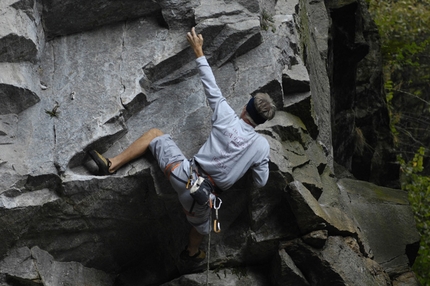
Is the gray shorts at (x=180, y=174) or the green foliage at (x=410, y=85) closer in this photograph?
the gray shorts at (x=180, y=174)

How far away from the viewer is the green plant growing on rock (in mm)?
9249

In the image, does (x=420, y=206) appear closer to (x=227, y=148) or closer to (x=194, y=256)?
(x=194, y=256)

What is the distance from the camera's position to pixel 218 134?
25.2 ft

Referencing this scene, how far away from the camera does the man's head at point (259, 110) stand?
7.66 metres

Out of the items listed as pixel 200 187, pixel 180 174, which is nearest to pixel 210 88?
pixel 180 174

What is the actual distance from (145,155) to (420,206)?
26.0 ft

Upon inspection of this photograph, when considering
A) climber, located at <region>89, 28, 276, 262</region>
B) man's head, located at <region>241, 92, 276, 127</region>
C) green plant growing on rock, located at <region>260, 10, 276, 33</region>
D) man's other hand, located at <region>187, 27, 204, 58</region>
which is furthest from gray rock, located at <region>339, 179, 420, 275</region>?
man's other hand, located at <region>187, 27, 204, 58</region>

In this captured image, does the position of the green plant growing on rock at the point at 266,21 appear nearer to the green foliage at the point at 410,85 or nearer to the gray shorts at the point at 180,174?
the gray shorts at the point at 180,174

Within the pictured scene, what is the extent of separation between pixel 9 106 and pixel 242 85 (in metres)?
2.69

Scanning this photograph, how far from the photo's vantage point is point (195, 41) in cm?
836

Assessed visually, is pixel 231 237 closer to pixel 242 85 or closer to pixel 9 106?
pixel 242 85

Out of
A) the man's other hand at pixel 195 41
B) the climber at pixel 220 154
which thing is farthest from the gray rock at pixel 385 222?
the man's other hand at pixel 195 41

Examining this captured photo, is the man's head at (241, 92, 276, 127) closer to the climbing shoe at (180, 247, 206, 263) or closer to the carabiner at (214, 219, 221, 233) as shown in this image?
the carabiner at (214, 219, 221, 233)

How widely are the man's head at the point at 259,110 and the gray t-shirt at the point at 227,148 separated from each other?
0.30ft
